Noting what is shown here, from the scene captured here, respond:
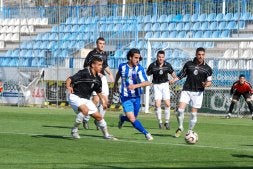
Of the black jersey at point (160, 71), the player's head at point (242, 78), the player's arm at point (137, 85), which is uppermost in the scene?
the player's arm at point (137, 85)

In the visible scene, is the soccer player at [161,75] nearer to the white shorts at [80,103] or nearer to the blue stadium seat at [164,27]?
the white shorts at [80,103]

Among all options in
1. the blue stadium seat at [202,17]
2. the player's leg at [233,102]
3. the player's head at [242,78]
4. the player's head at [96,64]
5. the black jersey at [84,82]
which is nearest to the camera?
the player's head at [96,64]

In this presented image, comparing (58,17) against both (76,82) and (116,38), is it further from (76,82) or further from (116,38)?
(76,82)

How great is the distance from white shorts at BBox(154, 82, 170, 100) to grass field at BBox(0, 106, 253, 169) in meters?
2.36

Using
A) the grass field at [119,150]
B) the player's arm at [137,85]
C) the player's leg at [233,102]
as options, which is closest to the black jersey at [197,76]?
the grass field at [119,150]

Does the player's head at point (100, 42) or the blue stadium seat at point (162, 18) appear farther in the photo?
the blue stadium seat at point (162, 18)

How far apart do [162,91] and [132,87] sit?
602cm

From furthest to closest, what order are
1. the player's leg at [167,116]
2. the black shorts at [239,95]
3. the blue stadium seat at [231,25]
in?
the blue stadium seat at [231,25] < the black shorts at [239,95] < the player's leg at [167,116]

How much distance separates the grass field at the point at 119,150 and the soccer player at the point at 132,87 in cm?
48

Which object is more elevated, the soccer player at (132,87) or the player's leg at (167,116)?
the soccer player at (132,87)

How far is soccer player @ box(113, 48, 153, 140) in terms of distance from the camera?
57.7ft

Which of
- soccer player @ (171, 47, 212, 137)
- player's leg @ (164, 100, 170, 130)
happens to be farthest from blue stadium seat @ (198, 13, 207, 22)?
soccer player @ (171, 47, 212, 137)

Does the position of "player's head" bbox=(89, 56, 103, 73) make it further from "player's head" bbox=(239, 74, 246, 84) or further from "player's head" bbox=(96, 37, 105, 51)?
"player's head" bbox=(239, 74, 246, 84)

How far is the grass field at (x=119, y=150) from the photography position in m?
12.7
